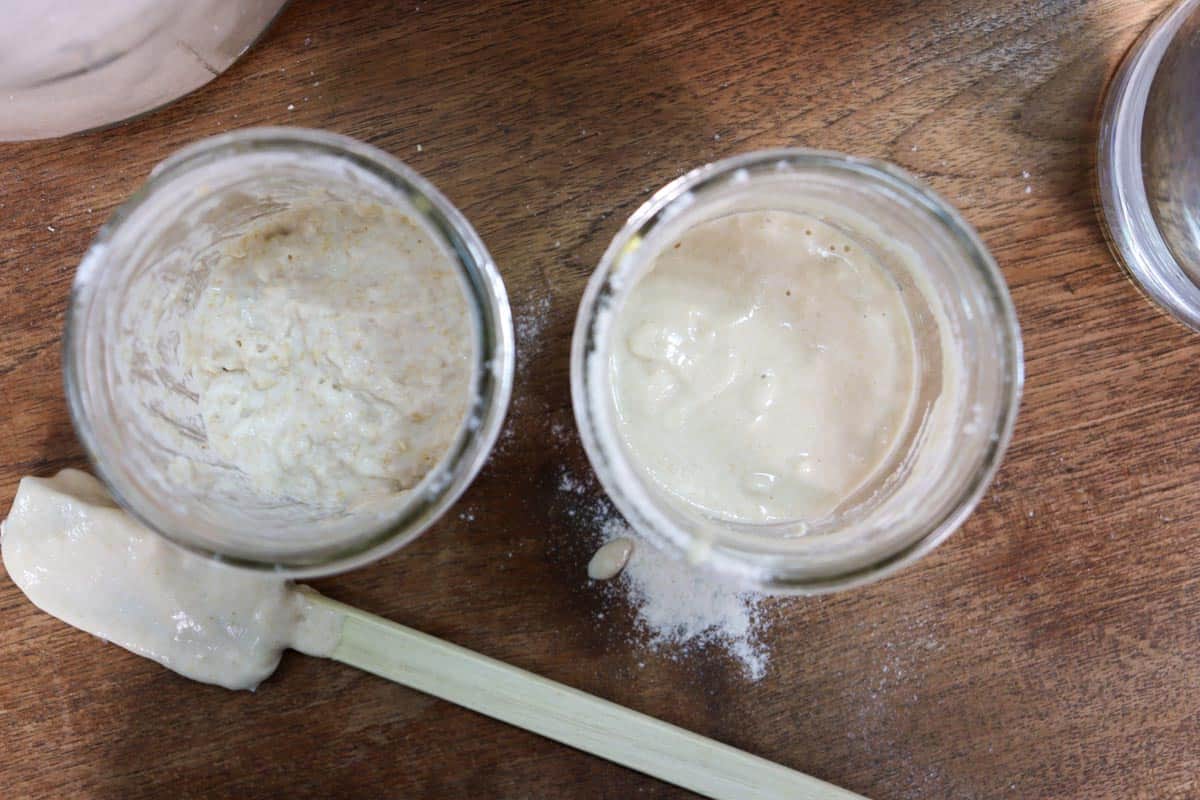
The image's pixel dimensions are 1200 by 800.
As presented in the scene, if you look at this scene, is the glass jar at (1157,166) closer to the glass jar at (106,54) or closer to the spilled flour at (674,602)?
the spilled flour at (674,602)

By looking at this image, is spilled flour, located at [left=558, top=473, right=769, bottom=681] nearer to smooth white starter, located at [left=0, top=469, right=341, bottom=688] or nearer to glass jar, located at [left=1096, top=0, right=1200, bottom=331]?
smooth white starter, located at [left=0, top=469, right=341, bottom=688]

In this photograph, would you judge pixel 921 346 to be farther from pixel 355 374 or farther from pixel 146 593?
pixel 146 593

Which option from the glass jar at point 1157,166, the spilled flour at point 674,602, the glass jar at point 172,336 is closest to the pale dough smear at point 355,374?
the glass jar at point 172,336

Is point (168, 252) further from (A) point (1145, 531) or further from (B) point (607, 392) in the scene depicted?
(A) point (1145, 531)

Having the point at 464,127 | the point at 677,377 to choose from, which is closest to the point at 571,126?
the point at 464,127

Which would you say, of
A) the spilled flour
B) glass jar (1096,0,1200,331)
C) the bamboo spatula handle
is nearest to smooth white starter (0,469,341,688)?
the bamboo spatula handle
